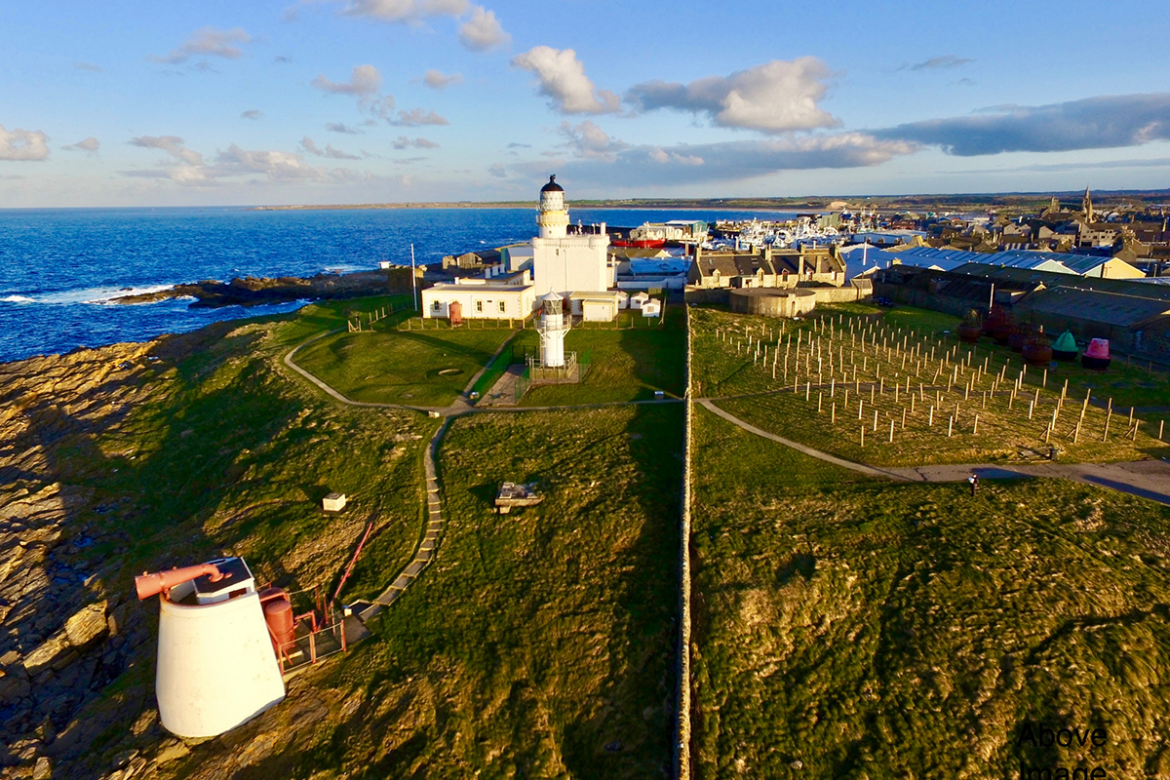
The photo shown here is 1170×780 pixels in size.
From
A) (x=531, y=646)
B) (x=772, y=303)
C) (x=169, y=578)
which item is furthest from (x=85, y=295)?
(x=531, y=646)

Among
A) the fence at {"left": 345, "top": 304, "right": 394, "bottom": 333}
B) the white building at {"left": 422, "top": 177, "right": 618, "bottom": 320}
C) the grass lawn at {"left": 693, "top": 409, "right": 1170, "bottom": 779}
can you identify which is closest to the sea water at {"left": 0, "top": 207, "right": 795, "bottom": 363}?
the fence at {"left": 345, "top": 304, "right": 394, "bottom": 333}

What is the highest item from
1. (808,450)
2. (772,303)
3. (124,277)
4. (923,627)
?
(124,277)

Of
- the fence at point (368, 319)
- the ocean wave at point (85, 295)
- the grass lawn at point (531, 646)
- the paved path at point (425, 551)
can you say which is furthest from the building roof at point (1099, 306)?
the ocean wave at point (85, 295)

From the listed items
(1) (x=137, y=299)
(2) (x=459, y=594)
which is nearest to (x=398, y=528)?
(2) (x=459, y=594)

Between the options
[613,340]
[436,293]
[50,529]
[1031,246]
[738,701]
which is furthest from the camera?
[1031,246]

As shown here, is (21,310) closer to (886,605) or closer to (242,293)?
(242,293)

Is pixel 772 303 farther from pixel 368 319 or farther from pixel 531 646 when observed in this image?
pixel 531 646
